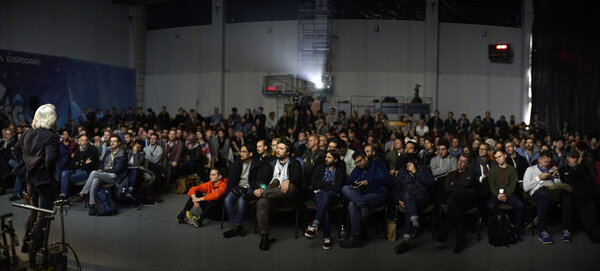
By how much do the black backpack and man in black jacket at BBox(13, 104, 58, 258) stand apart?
445 cm

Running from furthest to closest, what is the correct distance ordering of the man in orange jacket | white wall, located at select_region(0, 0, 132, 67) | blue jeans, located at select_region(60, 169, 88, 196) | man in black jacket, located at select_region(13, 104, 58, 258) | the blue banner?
1. white wall, located at select_region(0, 0, 132, 67)
2. the blue banner
3. blue jeans, located at select_region(60, 169, 88, 196)
4. the man in orange jacket
5. man in black jacket, located at select_region(13, 104, 58, 258)

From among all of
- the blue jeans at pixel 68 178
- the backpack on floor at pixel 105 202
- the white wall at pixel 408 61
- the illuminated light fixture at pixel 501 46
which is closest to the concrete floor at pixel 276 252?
the backpack on floor at pixel 105 202

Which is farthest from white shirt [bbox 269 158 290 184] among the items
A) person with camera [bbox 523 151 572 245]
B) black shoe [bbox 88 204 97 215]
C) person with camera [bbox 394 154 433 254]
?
person with camera [bbox 523 151 572 245]

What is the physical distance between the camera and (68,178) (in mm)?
6492

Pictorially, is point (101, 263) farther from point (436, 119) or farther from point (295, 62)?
point (295, 62)

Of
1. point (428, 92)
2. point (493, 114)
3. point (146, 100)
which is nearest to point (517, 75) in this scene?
point (493, 114)

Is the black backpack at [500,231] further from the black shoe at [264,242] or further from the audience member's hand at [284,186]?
the black shoe at [264,242]

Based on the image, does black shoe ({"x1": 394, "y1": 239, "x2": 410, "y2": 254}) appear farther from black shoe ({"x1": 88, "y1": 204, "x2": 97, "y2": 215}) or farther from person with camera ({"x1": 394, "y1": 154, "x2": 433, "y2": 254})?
black shoe ({"x1": 88, "y1": 204, "x2": 97, "y2": 215})

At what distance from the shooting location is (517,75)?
14656 mm

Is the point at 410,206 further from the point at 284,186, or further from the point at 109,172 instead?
the point at 109,172

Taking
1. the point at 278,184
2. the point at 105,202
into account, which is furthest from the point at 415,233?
the point at 105,202

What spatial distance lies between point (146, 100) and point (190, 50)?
9.16 ft

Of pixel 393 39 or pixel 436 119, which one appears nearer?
pixel 436 119

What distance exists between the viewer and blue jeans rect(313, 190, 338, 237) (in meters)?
4.88
